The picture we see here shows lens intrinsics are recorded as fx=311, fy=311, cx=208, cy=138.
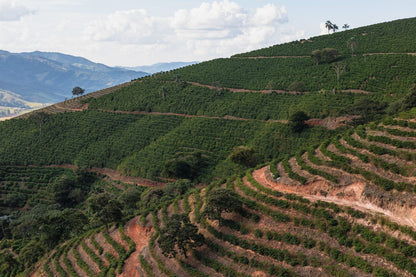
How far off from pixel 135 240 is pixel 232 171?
2432cm

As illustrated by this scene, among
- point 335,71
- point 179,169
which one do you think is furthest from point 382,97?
point 179,169

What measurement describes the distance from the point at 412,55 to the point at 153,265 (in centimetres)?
7316

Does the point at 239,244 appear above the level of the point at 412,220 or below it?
below

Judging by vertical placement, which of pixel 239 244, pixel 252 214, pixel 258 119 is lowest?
pixel 239 244

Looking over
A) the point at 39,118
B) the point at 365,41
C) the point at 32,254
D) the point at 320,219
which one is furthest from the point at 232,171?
the point at 365,41

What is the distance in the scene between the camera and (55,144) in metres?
76.4

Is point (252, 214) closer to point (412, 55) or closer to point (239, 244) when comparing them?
point (239, 244)

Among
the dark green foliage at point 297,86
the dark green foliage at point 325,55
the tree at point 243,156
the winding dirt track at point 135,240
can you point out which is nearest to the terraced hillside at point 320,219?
the winding dirt track at point 135,240

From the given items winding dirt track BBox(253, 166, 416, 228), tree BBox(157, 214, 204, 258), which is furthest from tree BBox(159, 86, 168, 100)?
tree BBox(157, 214, 204, 258)

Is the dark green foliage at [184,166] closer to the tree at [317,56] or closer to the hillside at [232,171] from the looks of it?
the hillside at [232,171]

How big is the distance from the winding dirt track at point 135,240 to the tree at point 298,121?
3325cm

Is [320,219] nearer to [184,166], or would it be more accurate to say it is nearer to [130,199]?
[130,199]

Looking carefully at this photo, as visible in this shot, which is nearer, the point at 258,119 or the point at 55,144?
the point at 258,119

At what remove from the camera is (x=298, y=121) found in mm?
56438
